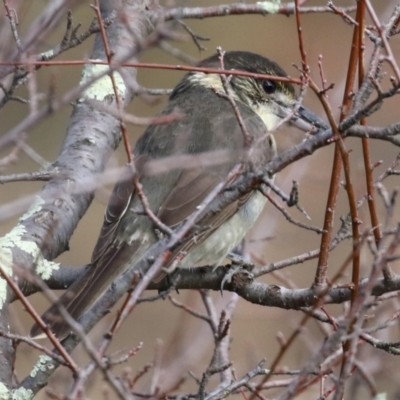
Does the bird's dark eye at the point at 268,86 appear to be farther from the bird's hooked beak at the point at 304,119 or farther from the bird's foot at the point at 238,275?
the bird's foot at the point at 238,275

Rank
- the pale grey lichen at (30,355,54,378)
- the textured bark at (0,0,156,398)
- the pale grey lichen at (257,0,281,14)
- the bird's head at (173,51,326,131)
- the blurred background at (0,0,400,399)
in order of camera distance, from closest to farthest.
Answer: the pale grey lichen at (30,355,54,378), the textured bark at (0,0,156,398), the pale grey lichen at (257,0,281,14), the bird's head at (173,51,326,131), the blurred background at (0,0,400,399)

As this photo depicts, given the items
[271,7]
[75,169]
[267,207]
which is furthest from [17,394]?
[267,207]

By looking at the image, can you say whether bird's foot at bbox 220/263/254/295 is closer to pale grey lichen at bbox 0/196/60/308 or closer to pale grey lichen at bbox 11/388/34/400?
pale grey lichen at bbox 0/196/60/308

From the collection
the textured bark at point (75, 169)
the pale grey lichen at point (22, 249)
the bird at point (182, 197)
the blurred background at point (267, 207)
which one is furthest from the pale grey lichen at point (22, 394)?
the blurred background at point (267, 207)

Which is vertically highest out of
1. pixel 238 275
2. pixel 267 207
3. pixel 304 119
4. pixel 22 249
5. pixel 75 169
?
pixel 267 207

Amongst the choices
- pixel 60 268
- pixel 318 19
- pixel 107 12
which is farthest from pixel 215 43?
pixel 60 268

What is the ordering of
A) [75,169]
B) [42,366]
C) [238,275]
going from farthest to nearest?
[75,169] → [238,275] → [42,366]

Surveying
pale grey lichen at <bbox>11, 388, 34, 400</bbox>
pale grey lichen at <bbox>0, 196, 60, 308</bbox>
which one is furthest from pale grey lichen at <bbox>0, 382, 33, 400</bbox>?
pale grey lichen at <bbox>0, 196, 60, 308</bbox>

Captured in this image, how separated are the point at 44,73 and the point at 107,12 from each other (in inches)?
126

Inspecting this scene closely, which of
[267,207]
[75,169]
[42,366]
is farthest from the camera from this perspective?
[267,207]

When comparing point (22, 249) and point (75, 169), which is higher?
point (75, 169)

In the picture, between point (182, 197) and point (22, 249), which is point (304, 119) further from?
point (22, 249)

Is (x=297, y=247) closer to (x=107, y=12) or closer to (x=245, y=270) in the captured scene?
(x=107, y=12)

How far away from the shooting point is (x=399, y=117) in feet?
31.9
